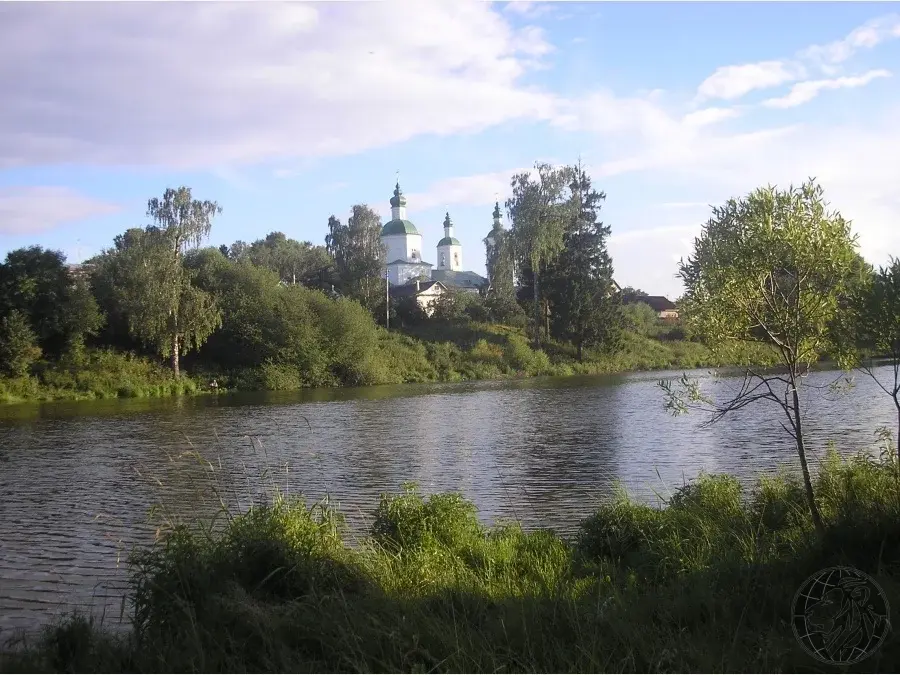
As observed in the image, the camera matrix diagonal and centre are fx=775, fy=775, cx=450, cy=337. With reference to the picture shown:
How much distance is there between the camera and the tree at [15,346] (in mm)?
50469

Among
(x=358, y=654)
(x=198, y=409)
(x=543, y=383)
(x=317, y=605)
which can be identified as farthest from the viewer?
(x=543, y=383)

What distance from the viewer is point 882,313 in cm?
1028

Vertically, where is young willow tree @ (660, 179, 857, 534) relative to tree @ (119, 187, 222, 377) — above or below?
below

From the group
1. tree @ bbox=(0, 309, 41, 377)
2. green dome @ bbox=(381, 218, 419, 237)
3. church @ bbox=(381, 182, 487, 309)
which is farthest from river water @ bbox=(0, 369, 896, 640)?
green dome @ bbox=(381, 218, 419, 237)

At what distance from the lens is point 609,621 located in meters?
7.24

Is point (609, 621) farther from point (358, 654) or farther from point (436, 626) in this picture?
point (358, 654)

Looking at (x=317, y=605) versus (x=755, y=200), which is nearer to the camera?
(x=317, y=605)

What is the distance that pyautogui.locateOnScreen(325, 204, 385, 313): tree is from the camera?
3182 inches

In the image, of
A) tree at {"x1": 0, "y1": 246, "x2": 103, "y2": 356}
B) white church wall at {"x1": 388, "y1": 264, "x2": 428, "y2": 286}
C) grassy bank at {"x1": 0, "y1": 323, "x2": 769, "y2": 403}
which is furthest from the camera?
white church wall at {"x1": 388, "y1": 264, "x2": 428, "y2": 286}

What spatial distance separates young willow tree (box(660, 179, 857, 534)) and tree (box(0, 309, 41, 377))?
49143 millimetres

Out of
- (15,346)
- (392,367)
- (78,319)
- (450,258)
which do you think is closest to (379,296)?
(392,367)

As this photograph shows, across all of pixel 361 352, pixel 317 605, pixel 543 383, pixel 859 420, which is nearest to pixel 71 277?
pixel 361 352

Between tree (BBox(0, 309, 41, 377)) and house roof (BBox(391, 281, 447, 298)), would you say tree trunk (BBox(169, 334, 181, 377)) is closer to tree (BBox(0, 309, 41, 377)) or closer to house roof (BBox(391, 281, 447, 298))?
tree (BBox(0, 309, 41, 377))

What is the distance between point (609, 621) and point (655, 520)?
4.71 metres
